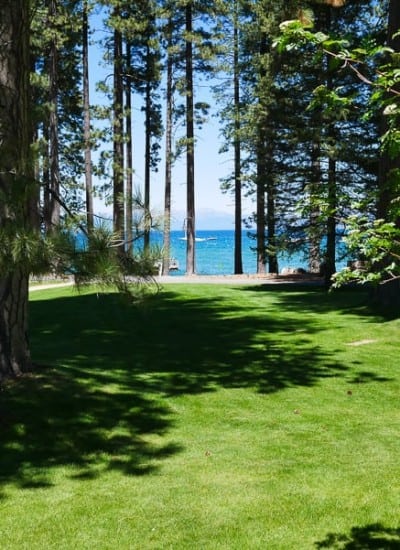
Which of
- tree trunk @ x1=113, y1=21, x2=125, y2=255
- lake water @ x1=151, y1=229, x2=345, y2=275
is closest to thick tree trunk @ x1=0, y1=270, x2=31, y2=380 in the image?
lake water @ x1=151, y1=229, x2=345, y2=275

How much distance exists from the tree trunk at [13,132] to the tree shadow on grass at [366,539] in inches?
145

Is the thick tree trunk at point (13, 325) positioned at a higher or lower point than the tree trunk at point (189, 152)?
lower

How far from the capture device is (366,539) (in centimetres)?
390

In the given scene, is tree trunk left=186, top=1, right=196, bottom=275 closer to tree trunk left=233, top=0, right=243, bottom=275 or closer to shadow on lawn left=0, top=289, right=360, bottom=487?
tree trunk left=233, top=0, right=243, bottom=275

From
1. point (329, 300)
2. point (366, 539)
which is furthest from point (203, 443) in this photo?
point (329, 300)

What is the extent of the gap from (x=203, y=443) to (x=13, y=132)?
3671mm

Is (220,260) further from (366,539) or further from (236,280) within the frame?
(366,539)

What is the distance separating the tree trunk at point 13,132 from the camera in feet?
19.8

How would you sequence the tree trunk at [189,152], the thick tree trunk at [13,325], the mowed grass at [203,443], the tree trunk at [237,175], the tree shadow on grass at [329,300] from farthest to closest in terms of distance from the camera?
the tree trunk at [237,175] < the tree trunk at [189,152] < the tree shadow on grass at [329,300] < the thick tree trunk at [13,325] < the mowed grass at [203,443]

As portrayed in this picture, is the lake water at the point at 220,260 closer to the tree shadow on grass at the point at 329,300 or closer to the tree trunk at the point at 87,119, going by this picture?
the tree shadow on grass at the point at 329,300

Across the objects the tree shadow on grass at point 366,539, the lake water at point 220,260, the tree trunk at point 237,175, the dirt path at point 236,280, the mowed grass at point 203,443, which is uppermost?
the tree trunk at point 237,175

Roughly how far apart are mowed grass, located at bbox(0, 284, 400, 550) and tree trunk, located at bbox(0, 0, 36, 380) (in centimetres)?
46

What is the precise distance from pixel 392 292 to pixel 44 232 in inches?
371

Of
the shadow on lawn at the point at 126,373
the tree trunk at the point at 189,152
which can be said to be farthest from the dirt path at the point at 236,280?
the shadow on lawn at the point at 126,373
